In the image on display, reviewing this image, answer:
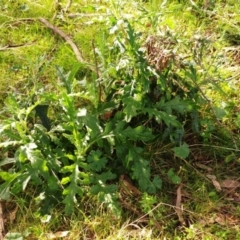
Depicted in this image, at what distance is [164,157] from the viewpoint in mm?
2680

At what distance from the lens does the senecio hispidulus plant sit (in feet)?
7.80

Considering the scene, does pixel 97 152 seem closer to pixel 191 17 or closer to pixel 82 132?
pixel 82 132

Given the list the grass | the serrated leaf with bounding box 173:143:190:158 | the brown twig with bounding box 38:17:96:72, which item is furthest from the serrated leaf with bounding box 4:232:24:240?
the brown twig with bounding box 38:17:96:72

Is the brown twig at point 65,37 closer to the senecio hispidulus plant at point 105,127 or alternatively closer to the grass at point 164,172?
the grass at point 164,172

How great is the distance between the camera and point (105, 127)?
2.46 metres

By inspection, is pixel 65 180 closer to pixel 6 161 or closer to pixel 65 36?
pixel 6 161

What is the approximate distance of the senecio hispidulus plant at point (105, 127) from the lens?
2379 millimetres

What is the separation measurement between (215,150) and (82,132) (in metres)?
0.80

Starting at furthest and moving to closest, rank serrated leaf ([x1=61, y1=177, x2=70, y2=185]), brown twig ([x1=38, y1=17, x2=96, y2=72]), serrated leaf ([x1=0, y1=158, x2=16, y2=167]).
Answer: brown twig ([x1=38, y1=17, x2=96, y2=72]) → serrated leaf ([x1=0, y1=158, x2=16, y2=167]) → serrated leaf ([x1=61, y1=177, x2=70, y2=185])

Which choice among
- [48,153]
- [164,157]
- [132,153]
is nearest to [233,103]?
[164,157]

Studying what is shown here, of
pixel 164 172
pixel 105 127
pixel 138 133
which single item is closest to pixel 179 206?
pixel 164 172

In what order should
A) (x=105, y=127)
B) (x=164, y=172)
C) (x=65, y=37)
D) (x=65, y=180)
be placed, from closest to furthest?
(x=65, y=180)
(x=105, y=127)
(x=164, y=172)
(x=65, y=37)

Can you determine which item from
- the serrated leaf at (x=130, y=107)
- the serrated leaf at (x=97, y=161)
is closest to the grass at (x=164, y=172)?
the serrated leaf at (x=97, y=161)

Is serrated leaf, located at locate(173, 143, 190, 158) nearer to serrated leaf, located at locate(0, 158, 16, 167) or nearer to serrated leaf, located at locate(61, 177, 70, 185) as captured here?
serrated leaf, located at locate(61, 177, 70, 185)
